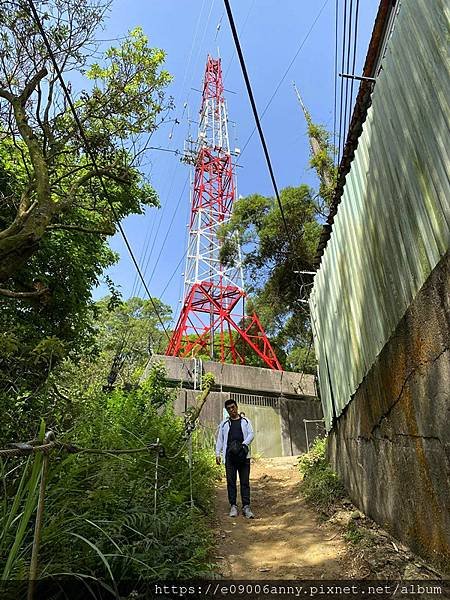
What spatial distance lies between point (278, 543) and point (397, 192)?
3.32 meters

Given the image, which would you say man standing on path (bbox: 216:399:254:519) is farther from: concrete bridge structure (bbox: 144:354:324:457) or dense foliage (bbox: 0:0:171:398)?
concrete bridge structure (bbox: 144:354:324:457)

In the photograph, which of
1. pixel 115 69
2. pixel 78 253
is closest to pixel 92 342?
pixel 78 253

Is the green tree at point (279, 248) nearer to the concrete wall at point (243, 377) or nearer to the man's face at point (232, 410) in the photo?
the concrete wall at point (243, 377)

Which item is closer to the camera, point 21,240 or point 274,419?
point 21,240

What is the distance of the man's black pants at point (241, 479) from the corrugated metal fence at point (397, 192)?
5.07 ft

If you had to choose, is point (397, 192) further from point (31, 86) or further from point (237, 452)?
point (31, 86)

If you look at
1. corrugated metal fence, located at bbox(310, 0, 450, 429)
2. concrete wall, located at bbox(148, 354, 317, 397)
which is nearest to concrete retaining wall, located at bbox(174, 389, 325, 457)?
concrete wall, located at bbox(148, 354, 317, 397)

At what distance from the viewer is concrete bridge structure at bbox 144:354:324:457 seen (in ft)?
40.7

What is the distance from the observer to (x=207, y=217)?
16.1m

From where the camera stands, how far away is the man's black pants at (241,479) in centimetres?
496

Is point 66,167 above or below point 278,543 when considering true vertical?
above

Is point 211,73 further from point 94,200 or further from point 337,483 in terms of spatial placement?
point 337,483

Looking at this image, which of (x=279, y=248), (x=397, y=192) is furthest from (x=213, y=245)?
(x=397, y=192)

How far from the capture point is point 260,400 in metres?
13.5
